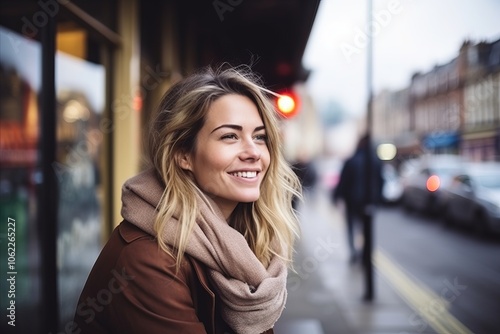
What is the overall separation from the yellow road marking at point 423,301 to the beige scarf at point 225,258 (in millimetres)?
3544

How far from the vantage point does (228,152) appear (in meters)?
1.56

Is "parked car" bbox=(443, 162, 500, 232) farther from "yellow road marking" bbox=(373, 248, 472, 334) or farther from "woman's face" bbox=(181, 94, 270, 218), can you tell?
"woman's face" bbox=(181, 94, 270, 218)

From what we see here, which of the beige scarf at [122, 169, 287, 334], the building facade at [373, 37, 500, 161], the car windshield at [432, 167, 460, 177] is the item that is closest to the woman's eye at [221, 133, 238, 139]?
the beige scarf at [122, 169, 287, 334]

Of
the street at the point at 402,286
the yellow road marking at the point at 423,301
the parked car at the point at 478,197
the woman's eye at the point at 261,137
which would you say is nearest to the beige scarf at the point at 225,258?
the woman's eye at the point at 261,137

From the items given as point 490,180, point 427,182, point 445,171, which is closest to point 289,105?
point 490,180

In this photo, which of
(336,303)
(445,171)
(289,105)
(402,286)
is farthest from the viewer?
(445,171)

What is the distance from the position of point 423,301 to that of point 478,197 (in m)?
3.70

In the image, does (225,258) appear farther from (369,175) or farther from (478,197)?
(478,197)

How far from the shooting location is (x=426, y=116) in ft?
25.5

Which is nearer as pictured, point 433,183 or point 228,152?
point 228,152

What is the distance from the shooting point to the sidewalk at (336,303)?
14.5 feet

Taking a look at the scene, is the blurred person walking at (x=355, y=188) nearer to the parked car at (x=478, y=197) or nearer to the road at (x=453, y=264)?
the road at (x=453, y=264)

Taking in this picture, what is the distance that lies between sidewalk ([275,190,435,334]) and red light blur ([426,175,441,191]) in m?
4.87

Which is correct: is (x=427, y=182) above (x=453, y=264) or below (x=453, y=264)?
→ above
